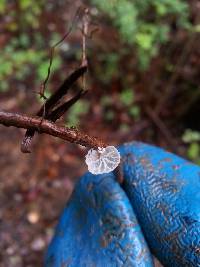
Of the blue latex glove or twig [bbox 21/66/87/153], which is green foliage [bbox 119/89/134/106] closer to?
the blue latex glove

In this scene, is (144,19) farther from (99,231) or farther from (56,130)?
(56,130)

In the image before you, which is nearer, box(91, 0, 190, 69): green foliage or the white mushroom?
the white mushroom

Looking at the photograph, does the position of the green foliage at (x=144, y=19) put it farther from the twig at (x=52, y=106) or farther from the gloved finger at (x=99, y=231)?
the twig at (x=52, y=106)

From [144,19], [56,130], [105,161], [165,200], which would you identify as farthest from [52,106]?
[144,19]

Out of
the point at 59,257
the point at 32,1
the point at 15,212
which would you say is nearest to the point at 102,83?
the point at 32,1

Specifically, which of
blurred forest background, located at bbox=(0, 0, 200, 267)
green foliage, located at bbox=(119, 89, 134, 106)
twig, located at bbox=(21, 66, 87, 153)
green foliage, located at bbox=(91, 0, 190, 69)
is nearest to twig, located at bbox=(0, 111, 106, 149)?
twig, located at bbox=(21, 66, 87, 153)

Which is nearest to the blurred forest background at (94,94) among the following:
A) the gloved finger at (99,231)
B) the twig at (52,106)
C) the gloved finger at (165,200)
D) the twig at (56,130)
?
the gloved finger at (99,231)
